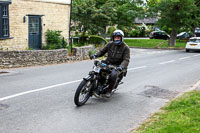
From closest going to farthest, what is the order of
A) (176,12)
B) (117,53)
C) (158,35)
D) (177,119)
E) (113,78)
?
(177,119) < (113,78) < (117,53) < (176,12) < (158,35)

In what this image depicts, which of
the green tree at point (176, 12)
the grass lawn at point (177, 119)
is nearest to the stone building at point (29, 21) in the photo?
the grass lawn at point (177, 119)

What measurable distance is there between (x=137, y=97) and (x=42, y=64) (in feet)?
27.1

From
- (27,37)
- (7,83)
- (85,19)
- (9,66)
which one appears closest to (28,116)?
(7,83)

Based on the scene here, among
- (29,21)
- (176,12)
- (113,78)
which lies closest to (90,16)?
(29,21)

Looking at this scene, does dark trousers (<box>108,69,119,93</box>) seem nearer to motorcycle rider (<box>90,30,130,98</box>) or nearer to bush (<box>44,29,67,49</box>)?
motorcycle rider (<box>90,30,130,98</box>)

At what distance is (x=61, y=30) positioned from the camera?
2231cm

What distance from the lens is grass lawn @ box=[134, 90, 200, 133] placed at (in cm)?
528

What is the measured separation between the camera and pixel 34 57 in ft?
49.8

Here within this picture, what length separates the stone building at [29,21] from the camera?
17734mm

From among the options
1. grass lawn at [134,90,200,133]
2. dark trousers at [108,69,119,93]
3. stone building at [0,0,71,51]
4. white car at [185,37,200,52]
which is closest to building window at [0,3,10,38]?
stone building at [0,0,71,51]

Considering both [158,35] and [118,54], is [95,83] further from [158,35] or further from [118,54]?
[158,35]

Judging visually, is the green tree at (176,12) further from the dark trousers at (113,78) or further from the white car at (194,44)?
the dark trousers at (113,78)

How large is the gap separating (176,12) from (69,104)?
2725 cm

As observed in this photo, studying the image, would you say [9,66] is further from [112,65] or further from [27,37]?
[112,65]
